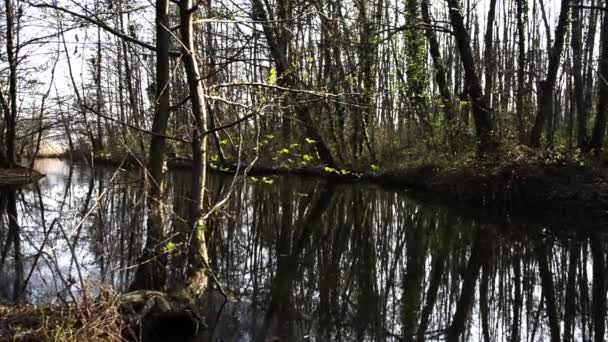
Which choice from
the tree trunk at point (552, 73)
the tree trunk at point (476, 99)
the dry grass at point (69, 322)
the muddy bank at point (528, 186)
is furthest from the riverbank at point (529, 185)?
the dry grass at point (69, 322)

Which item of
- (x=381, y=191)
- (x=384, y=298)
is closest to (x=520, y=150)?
(x=381, y=191)

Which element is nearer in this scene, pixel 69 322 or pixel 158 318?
pixel 69 322

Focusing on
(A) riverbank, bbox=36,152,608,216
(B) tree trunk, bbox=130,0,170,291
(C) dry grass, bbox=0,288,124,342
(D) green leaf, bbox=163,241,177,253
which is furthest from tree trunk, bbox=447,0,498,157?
(C) dry grass, bbox=0,288,124,342

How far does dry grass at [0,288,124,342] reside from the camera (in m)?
3.84

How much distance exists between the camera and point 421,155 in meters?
18.7

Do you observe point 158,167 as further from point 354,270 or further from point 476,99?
point 476,99

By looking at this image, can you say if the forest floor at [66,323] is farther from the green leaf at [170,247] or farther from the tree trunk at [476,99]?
the tree trunk at [476,99]

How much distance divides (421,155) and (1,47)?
1570cm

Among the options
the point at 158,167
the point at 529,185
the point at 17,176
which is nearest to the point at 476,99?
the point at 529,185

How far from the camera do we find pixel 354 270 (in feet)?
25.4

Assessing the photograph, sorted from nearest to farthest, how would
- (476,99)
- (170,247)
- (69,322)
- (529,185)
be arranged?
(69,322)
(170,247)
(529,185)
(476,99)

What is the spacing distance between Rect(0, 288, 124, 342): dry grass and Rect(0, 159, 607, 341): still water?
0.64ft

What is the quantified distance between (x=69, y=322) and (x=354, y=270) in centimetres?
456

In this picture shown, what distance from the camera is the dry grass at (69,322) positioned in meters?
3.84
